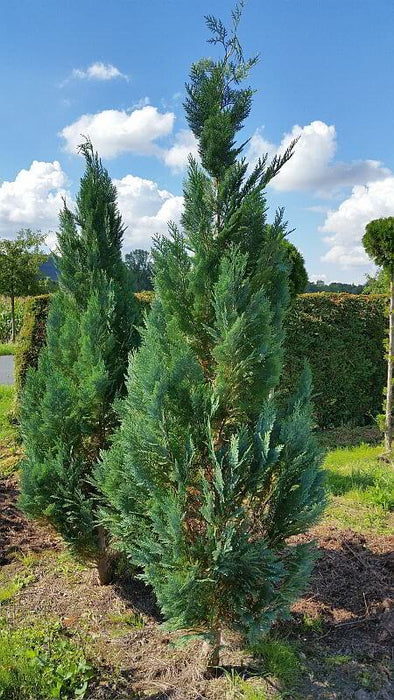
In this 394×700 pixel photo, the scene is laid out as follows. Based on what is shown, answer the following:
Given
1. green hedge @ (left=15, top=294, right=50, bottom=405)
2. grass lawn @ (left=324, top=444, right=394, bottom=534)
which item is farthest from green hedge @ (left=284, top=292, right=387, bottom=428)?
green hedge @ (left=15, top=294, right=50, bottom=405)

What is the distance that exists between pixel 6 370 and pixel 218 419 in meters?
14.8

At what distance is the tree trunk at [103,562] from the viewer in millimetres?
3693

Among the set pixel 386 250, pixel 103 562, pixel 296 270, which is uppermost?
pixel 386 250

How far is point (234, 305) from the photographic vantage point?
2547 millimetres

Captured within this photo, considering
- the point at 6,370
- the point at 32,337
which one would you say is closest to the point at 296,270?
the point at 32,337

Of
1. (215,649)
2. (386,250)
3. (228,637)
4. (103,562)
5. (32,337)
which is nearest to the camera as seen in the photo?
(215,649)

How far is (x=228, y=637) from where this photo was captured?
3104 millimetres

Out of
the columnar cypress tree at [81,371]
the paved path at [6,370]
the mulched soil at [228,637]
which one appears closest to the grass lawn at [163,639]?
the mulched soil at [228,637]

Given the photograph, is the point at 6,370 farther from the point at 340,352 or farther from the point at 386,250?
the point at 386,250

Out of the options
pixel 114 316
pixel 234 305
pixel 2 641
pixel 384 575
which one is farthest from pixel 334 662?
pixel 114 316

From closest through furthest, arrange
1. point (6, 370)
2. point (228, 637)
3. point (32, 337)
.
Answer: point (228, 637)
point (32, 337)
point (6, 370)

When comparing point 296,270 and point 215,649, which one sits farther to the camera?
point 296,270

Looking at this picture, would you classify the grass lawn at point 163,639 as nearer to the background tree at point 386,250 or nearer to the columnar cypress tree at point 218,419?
the columnar cypress tree at point 218,419

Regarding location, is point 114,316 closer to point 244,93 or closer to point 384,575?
point 244,93
